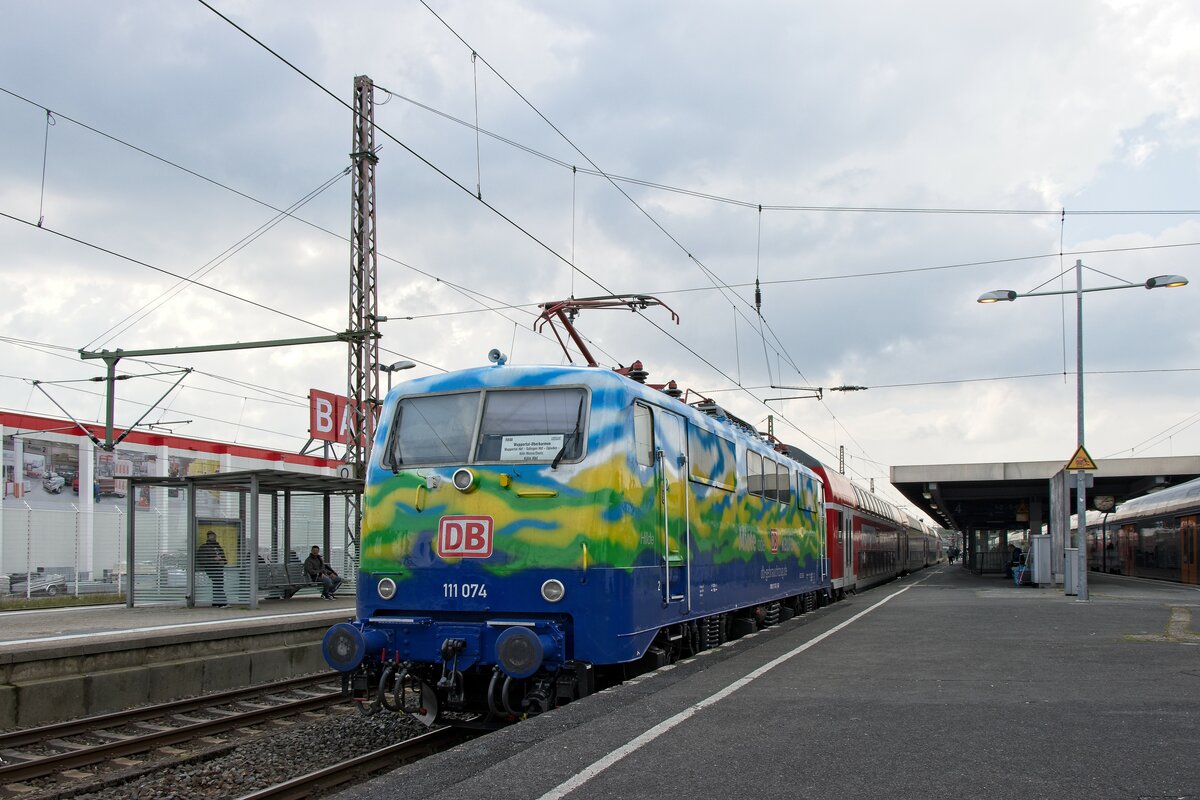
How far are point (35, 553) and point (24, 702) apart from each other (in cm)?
2108

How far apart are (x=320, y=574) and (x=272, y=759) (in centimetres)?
1269

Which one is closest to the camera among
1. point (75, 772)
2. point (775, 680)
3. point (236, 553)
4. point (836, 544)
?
point (75, 772)

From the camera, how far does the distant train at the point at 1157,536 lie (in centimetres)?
3112

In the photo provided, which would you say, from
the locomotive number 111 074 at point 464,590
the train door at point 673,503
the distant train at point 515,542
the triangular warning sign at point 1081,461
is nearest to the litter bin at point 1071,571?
the triangular warning sign at point 1081,461

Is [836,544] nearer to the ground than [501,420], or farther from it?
nearer to the ground

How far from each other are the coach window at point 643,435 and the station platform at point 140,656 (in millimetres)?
6552

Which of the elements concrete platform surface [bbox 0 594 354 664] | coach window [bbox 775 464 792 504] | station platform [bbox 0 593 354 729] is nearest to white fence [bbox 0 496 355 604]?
concrete platform surface [bbox 0 594 354 664]

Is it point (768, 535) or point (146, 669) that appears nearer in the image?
point (146, 669)

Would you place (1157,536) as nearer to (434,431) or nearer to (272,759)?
(434,431)

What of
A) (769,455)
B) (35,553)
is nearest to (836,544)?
(769,455)

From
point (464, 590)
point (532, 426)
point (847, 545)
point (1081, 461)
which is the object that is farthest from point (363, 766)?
point (847, 545)

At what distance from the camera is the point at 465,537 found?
8695 mm

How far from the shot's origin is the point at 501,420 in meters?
8.99

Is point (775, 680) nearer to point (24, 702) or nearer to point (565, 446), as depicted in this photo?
point (565, 446)
